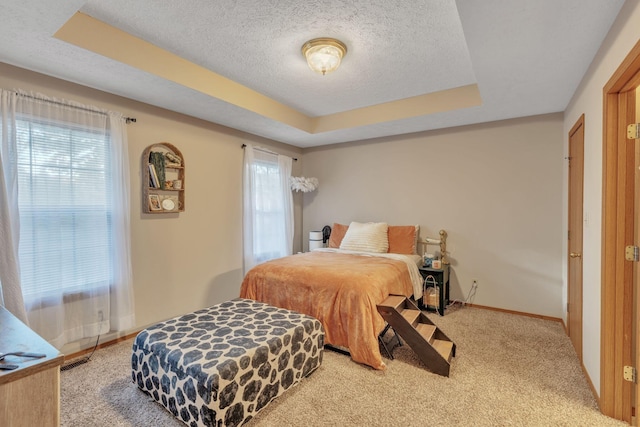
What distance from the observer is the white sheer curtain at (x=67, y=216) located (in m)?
2.21

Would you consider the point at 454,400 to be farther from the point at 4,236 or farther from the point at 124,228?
the point at 4,236

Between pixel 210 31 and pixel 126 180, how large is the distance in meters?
1.58

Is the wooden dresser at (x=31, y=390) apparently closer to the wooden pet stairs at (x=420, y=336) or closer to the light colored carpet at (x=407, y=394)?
the light colored carpet at (x=407, y=394)

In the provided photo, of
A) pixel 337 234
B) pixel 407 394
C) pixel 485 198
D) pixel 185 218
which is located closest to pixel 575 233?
pixel 485 198

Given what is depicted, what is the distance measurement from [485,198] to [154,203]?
12.5 ft

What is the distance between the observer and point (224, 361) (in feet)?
5.45

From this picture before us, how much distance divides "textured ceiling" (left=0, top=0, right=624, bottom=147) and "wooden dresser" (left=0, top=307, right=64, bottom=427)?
177cm

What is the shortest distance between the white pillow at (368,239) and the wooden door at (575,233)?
1873 millimetres

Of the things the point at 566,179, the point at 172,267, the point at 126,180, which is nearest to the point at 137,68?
the point at 126,180

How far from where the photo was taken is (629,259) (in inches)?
66.2

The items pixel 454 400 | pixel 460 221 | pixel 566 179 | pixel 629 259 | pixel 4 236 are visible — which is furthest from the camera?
pixel 460 221

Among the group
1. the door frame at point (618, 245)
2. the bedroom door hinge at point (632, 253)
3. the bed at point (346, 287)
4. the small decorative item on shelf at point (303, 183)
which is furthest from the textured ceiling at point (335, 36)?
the bed at point (346, 287)

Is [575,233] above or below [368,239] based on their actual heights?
above

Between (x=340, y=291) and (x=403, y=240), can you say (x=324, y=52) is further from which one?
(x=403, y=240)
